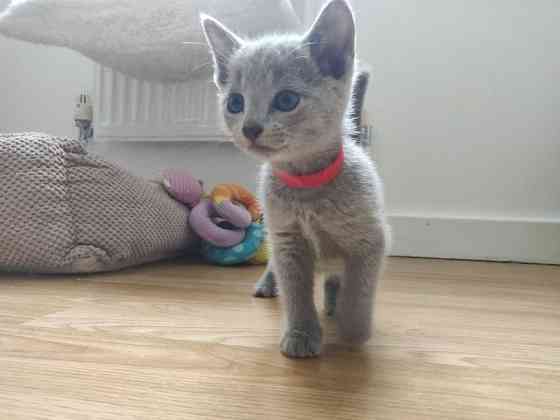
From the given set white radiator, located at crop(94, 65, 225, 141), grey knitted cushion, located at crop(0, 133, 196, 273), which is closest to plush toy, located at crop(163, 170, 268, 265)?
grey knitted cushion, located at crop(0, 133, 196, 273)

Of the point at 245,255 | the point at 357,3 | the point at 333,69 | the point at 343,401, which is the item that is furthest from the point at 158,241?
the point at 357,3

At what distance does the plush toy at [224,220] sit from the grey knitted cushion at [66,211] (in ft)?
0.58

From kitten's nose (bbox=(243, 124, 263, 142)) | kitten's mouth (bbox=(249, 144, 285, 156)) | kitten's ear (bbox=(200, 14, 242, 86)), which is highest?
kitten's ear (bbox=(200, 14, 242, 86))

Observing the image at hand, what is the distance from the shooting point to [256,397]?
2.02 ft

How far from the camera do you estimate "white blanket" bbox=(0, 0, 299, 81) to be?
1680 mm

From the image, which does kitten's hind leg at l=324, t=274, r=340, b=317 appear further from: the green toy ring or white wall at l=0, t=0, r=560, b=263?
white wall at l=0, t=0, r=560, b=263

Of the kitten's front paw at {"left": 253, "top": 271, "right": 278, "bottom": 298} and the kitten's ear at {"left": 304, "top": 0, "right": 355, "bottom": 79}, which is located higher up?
the kitten's ear at {"left": 304, "top": 0, "right": 355, "bottom": 79}

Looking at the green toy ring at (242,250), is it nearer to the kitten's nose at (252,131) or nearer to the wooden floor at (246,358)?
the wooden floor at (246,358)

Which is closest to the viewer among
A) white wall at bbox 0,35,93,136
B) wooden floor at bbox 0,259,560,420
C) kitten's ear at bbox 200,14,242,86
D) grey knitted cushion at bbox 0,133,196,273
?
wooden floor at bbox 0,259,560,420

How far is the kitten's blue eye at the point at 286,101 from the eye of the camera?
0.76 m

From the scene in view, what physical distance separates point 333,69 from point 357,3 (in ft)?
3.91

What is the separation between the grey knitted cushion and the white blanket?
0.50m

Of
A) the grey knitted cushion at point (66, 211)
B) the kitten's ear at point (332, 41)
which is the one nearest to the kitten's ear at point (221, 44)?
the kitten's ear at point (332, 41)

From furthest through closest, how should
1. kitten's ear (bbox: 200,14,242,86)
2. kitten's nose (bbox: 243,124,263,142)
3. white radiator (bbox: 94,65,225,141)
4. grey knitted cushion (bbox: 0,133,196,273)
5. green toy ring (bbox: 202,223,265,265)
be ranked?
white radiator (bbox: 94,65,225,141) → green toy ring (bbox: 202,223,265,265) → grey knitted cushion (bbox: 0,133,196,273) → kitten's ear (bbox: 200,14,242,86) → kitten's nose (bbox: 243,124,263,142)
